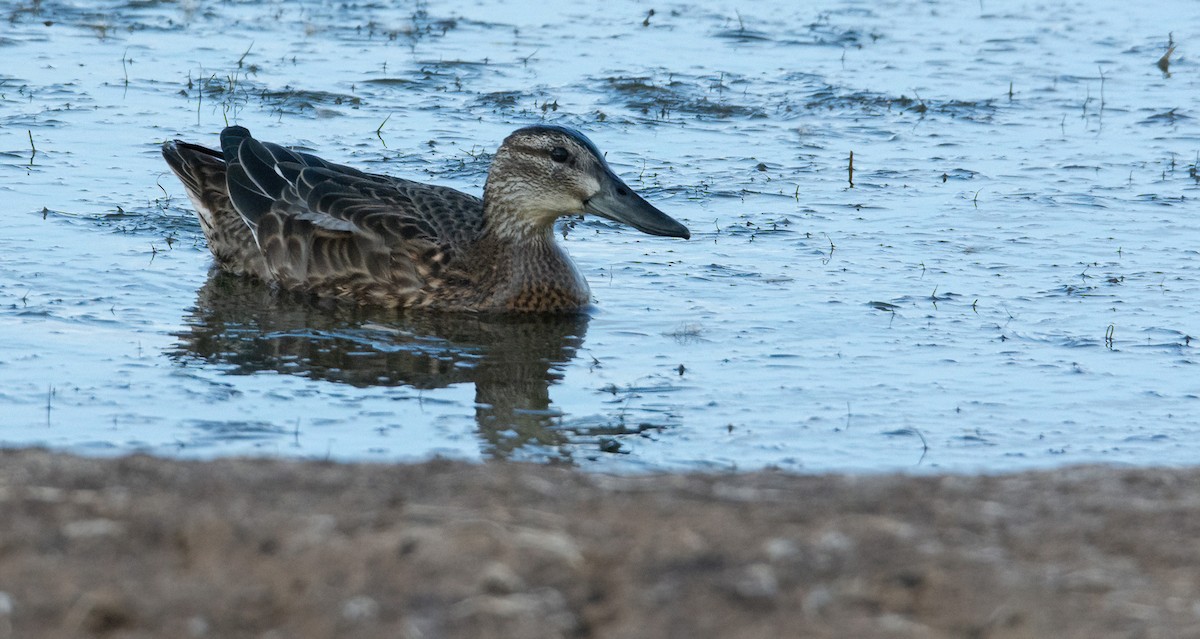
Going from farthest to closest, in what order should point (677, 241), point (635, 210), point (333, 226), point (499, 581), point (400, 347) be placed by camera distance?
point (677, 241) < point (333, 226) < point (635, 210) < point (400, 347) < point (499, 581)

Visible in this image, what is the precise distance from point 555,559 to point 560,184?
536cm

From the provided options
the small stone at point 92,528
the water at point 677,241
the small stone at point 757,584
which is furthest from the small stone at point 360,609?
the water at point 677,241

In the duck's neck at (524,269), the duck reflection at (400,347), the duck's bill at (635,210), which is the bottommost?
the duck reflection at (400,347)

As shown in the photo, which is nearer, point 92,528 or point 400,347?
point 92,528

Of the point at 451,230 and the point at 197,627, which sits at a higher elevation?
the point at 451,230

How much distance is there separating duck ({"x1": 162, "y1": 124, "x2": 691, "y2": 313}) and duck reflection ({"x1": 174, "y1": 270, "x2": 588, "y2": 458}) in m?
0.12

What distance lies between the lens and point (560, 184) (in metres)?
9.23

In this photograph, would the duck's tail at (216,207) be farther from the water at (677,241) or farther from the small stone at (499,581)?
the small stone at (499,581)

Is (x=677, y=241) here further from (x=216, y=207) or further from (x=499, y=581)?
(x=499, y=581)

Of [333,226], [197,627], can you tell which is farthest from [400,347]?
[197,627]

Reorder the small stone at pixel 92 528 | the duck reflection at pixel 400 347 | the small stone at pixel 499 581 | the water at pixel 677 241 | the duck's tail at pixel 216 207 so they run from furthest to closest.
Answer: the duck's tail at pixel 216 207 → the duck reflection at pixel 400 347 → the water at pixel 677 241 → the small stone at pixel 92 528 → the small stone at pixel 499 581

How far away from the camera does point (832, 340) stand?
841 centimetres

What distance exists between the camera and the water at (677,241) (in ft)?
23.1

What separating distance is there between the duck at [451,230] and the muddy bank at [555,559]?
4275 mm
